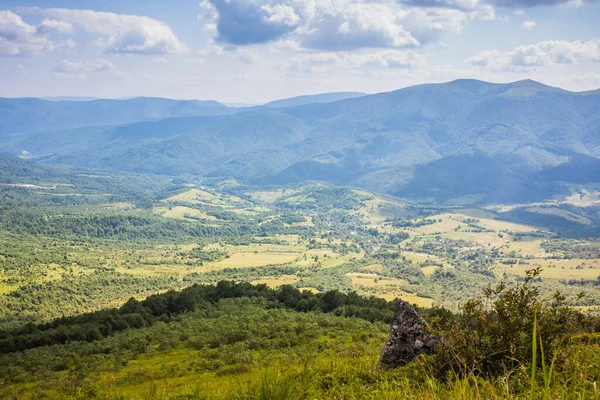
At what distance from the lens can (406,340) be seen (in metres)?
9.84

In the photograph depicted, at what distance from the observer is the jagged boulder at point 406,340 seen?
9.68m

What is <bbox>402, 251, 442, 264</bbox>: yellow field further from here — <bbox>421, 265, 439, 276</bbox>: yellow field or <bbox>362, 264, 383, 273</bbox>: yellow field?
<bbox>362, 264, 383, 273</bbox>: yellow field

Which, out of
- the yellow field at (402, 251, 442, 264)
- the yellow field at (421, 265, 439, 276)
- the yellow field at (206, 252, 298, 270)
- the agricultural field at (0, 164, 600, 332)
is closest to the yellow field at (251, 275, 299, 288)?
the agricultural field at (0, 164, 600, 332)

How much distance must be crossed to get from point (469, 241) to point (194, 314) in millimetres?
143675

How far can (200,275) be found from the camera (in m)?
119

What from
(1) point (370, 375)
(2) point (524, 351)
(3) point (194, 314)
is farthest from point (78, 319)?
(2) point (524, 351)

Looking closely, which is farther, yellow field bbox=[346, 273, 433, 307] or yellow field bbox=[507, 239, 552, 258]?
yellow field bbox=[507, 239, 552, 258]

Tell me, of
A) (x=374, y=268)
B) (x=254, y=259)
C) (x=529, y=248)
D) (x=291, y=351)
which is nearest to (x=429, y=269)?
(x=374, y=268)

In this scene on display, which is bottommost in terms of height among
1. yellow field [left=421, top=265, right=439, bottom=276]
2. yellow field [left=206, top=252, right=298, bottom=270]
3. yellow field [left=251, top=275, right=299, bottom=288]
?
yellow field [left=206, top=252, right=298, bottom=270]

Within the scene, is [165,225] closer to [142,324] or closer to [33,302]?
[33,302]

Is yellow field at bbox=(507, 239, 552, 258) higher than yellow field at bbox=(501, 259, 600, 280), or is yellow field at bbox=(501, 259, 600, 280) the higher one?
yellow field at bbox=(501, 259, 600, 280)

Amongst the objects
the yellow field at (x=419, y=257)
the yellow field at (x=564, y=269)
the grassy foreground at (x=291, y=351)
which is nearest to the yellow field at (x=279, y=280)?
the yellow field at (x=419, y=257)

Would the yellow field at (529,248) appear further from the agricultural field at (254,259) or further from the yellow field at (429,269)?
the yellow field at (429,269)

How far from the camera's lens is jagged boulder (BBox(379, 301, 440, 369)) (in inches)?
381
